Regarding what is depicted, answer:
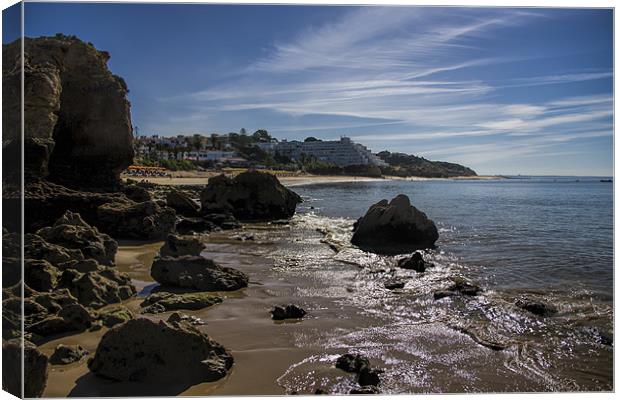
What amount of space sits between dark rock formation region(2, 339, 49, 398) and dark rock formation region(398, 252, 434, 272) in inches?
300

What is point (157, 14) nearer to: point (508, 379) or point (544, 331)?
point (508, 379)

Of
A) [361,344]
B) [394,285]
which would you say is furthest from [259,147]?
[361,344]

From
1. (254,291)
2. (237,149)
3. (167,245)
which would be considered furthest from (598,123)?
(237,149)

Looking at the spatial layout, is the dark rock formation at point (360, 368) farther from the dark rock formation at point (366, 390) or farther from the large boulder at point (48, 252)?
the large boulder at point (48, 252)

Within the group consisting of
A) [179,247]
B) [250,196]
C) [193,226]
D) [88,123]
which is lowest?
[193,226]

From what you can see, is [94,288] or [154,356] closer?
[154,356]

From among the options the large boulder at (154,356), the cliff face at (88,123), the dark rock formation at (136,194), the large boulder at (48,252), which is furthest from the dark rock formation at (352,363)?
the dark rock formation at (136,194)

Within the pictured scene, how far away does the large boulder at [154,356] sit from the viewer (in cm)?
438

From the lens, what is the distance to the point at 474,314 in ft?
23.1

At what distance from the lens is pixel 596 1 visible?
472 cm

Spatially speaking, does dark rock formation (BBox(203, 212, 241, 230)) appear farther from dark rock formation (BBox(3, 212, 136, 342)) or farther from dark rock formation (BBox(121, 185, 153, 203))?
dark rock formation (BBox(3, 212, 136, 342))

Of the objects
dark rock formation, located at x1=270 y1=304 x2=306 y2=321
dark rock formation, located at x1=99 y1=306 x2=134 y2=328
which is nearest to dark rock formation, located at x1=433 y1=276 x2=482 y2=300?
dark rock formation, located at x1=270 y1=304 x2=306 y2=321

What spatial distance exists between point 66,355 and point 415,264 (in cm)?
731

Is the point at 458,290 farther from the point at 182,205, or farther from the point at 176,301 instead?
the point at 182,205
